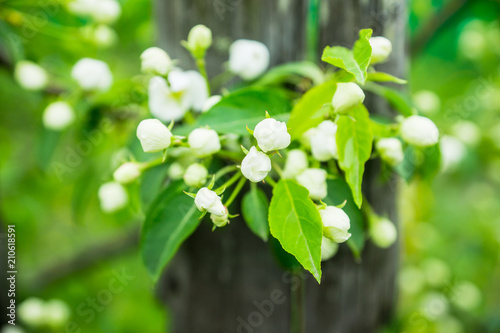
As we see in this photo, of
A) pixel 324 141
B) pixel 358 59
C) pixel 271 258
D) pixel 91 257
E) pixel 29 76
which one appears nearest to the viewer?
pixel 358 59

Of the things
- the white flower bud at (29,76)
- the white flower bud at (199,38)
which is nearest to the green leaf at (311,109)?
the white flower bud at (199,38)

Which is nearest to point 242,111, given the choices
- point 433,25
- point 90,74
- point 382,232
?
point 382,232

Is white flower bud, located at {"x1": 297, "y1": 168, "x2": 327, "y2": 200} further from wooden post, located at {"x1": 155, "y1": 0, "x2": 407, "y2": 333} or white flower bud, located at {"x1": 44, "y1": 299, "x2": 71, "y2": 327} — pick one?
white flower bud, located at {"x1": 44, "y1": 299, "x2": 71, "y2": 327}

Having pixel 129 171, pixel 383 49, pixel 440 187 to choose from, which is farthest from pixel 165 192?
pixel 440 187

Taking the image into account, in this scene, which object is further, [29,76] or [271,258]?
[29,76]

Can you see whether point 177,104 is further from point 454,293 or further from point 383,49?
point 454,293

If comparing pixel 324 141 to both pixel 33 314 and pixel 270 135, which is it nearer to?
pixel 270 135
